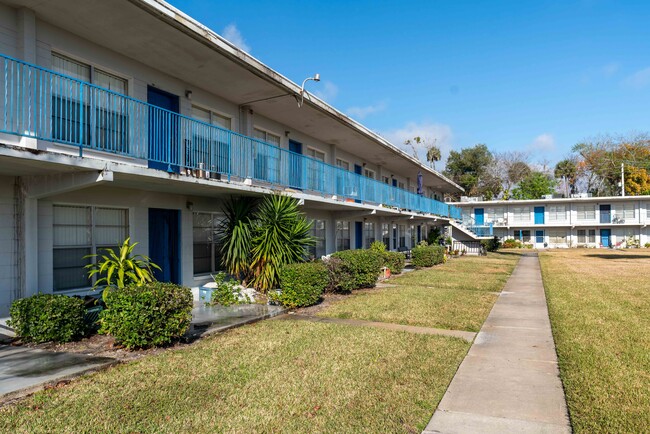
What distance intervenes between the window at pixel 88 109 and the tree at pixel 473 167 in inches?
2438

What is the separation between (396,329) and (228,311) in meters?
3.94

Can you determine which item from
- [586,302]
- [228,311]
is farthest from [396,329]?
[586,302]

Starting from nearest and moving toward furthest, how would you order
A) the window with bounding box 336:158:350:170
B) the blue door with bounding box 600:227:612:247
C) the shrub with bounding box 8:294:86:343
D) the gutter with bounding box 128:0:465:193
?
1. the shrub with bounding box 8:294:86:343
2. the gutter with bounding box 128:0:465:193
3. the window with bounding box 336:158:350:170
4. the blue door with bounding box 600:227:612:247

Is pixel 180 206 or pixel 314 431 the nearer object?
pixel 314 431

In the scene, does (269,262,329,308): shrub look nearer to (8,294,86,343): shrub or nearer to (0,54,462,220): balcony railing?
(0,54,462,220): balcony railing

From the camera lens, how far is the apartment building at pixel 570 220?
160 feet

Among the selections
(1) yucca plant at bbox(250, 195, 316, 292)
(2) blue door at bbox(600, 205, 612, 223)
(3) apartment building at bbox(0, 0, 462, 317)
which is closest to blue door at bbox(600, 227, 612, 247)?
(2) blue door at bbox(600, 205, 612, 223)

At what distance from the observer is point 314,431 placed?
13.8 feet

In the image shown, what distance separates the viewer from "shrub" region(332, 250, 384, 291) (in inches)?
532

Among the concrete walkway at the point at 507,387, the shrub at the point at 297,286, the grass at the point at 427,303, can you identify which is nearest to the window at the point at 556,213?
the grass at the point at 427,303

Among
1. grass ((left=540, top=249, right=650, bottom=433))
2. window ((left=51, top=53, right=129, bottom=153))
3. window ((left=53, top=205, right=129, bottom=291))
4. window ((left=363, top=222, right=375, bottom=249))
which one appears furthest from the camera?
window ((left=363, top=222, right=375, bottom=249))

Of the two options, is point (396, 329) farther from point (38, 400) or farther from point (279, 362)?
point (38, 400)

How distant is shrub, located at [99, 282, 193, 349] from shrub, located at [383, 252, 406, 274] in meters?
12.4

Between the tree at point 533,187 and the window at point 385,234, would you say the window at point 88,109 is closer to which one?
the window at point 385,234
